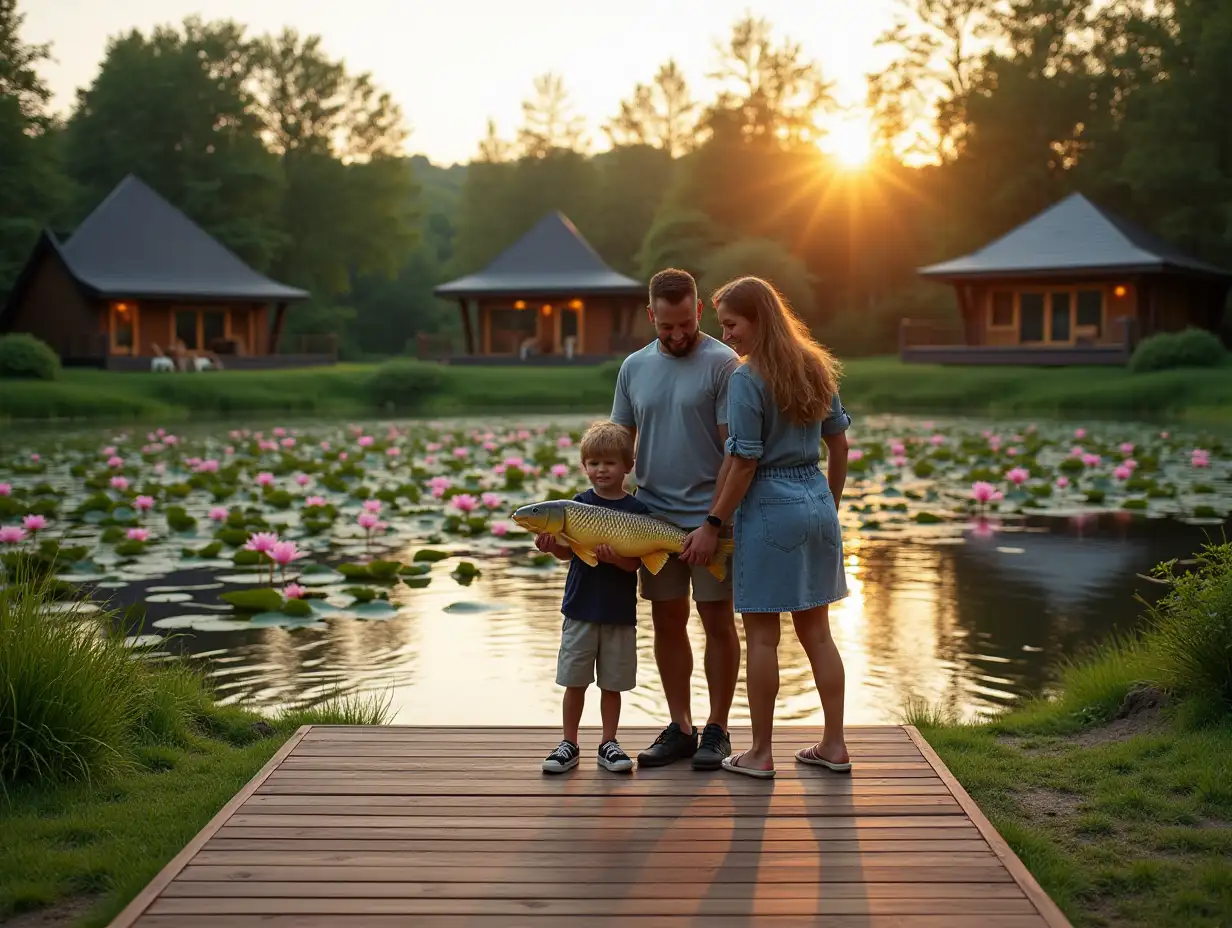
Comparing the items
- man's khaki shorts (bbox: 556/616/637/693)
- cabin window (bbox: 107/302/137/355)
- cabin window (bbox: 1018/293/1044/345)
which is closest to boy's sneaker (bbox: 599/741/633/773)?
man's khaki shorts (bbox: 556/616/637/693)

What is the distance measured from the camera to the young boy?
5.07 metres

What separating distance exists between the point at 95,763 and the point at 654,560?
2.13 metres

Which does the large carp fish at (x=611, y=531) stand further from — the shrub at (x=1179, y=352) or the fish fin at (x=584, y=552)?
the shrub at (x=1179, y=352)

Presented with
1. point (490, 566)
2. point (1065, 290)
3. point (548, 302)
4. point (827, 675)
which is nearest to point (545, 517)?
point (827, 675)

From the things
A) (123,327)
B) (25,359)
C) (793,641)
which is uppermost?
(123,327)

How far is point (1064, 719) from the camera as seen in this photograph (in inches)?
246

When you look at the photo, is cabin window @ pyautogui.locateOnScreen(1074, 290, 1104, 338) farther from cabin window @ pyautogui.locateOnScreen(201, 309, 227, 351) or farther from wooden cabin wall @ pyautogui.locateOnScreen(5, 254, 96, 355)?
wooden cabin wall @ pyautogui.locateOnScreen(5, 254, 96, 355)

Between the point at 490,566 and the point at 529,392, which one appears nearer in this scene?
the point at 490,566

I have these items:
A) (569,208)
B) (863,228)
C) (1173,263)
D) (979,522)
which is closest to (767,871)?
(979,522)

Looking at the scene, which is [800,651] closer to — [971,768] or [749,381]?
[971,768]

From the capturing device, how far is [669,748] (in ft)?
16.9

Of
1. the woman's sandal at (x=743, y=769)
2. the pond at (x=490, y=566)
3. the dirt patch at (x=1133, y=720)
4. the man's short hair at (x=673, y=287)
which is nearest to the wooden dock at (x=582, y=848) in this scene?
the woman's sandal at (x=743, y=769)

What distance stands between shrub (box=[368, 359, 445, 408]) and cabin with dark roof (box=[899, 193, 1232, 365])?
14.5 metres

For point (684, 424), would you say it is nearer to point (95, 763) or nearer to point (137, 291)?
point (95, 763)
